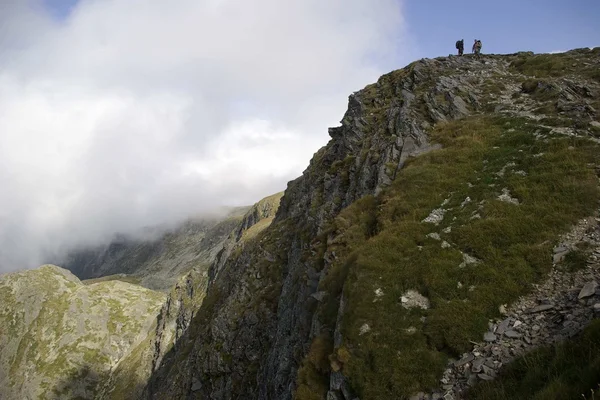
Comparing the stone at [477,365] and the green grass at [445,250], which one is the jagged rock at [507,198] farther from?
the stone at [477,365]

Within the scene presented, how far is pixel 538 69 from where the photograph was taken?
43.7m

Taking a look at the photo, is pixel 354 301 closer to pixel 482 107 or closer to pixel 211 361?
pixel 482 107

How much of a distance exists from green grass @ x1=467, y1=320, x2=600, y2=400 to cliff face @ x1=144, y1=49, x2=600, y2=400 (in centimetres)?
235

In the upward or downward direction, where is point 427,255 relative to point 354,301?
upward

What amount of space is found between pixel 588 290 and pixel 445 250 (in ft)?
22.4

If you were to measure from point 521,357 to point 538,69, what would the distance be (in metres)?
42.7

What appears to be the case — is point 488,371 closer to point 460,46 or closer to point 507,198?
point 507,198

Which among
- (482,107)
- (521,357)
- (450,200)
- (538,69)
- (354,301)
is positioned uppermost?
(538,69)

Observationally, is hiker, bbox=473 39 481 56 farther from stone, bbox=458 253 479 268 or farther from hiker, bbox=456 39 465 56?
stone, bbox=458 253 479 268

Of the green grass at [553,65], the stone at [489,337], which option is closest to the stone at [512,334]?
the stone at [489,337]

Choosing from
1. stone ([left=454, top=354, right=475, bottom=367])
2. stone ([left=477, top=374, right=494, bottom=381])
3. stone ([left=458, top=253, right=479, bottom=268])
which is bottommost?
stone ([left=477, top=374, right=494, bottom=381])

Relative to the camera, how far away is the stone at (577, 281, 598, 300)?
1441cm

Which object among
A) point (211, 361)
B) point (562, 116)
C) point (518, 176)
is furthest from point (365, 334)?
point (211, 361)

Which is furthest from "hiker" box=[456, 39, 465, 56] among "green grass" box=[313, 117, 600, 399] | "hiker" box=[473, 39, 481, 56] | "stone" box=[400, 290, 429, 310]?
"stone" box=[400, 290, 429, 310]
